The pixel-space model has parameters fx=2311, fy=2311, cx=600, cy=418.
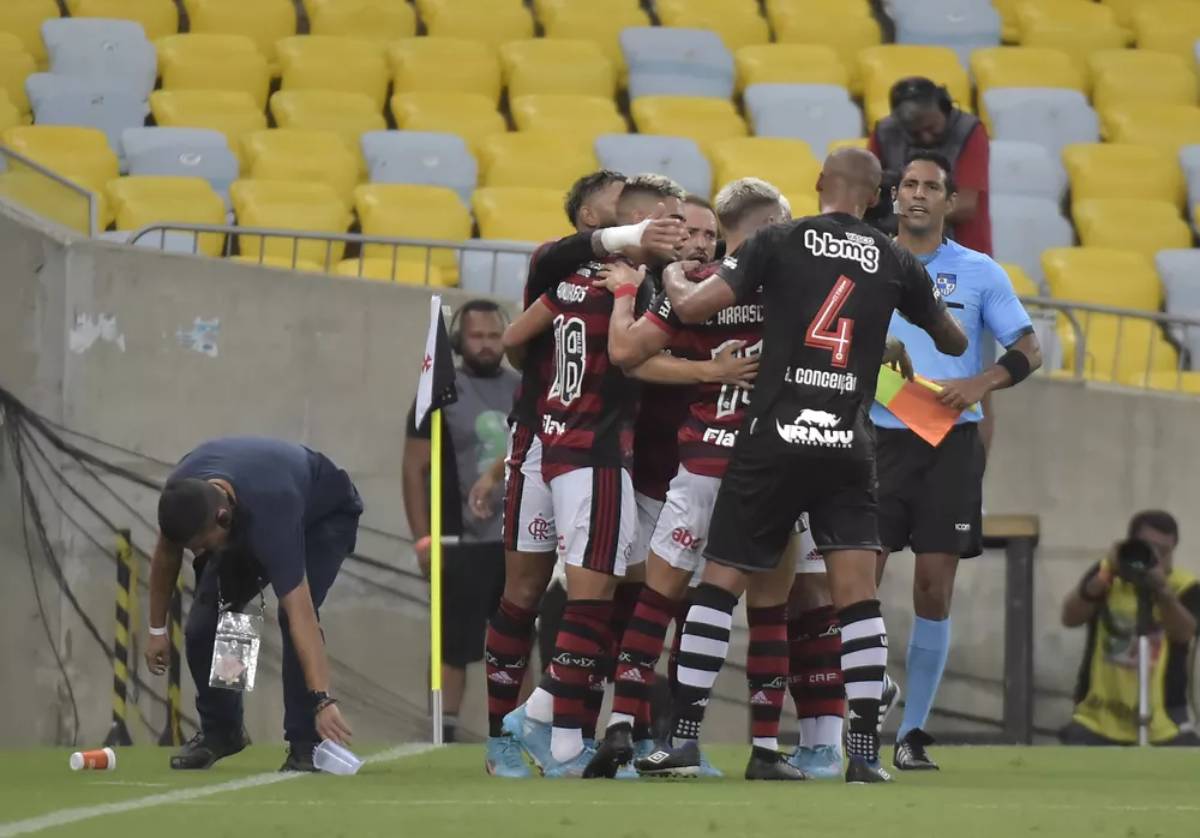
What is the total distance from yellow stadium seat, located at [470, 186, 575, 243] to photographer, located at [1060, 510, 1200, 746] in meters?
3.57

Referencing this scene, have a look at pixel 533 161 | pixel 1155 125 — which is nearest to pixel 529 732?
pixel 533 161

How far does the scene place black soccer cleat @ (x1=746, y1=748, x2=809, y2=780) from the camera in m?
6.95

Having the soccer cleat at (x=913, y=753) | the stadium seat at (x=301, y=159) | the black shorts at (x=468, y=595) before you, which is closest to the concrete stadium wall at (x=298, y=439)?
the black shorts at (x=468, y=595)

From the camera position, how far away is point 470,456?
35.0ft

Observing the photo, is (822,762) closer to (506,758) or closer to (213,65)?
(506,758)

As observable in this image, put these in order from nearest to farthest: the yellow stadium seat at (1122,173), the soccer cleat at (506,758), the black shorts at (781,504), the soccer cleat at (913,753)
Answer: the black shorts at (781,504) < the soccer cleat at (506,758) < the soccer cleat at (913,753) < the yellow stadium seat at (1122,173)

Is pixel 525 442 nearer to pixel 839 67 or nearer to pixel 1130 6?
pixel 839 67

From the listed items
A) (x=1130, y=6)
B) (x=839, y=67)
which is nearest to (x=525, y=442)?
(x=839, y=67)

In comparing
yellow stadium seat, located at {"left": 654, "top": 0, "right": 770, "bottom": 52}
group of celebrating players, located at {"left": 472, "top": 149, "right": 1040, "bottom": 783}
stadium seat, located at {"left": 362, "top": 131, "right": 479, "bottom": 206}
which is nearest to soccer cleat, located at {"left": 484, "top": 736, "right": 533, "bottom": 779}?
group of celebrating players, located at {"left": 472, "top": 149, "right": 1040, "bottom": 783}

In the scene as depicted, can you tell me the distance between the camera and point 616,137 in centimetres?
1362

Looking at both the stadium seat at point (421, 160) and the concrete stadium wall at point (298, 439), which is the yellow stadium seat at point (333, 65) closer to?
the stadium seat at point (421, 160)

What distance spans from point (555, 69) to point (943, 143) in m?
6.13

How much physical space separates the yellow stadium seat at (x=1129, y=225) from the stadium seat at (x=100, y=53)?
5725 mm

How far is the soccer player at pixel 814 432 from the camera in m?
6.68
